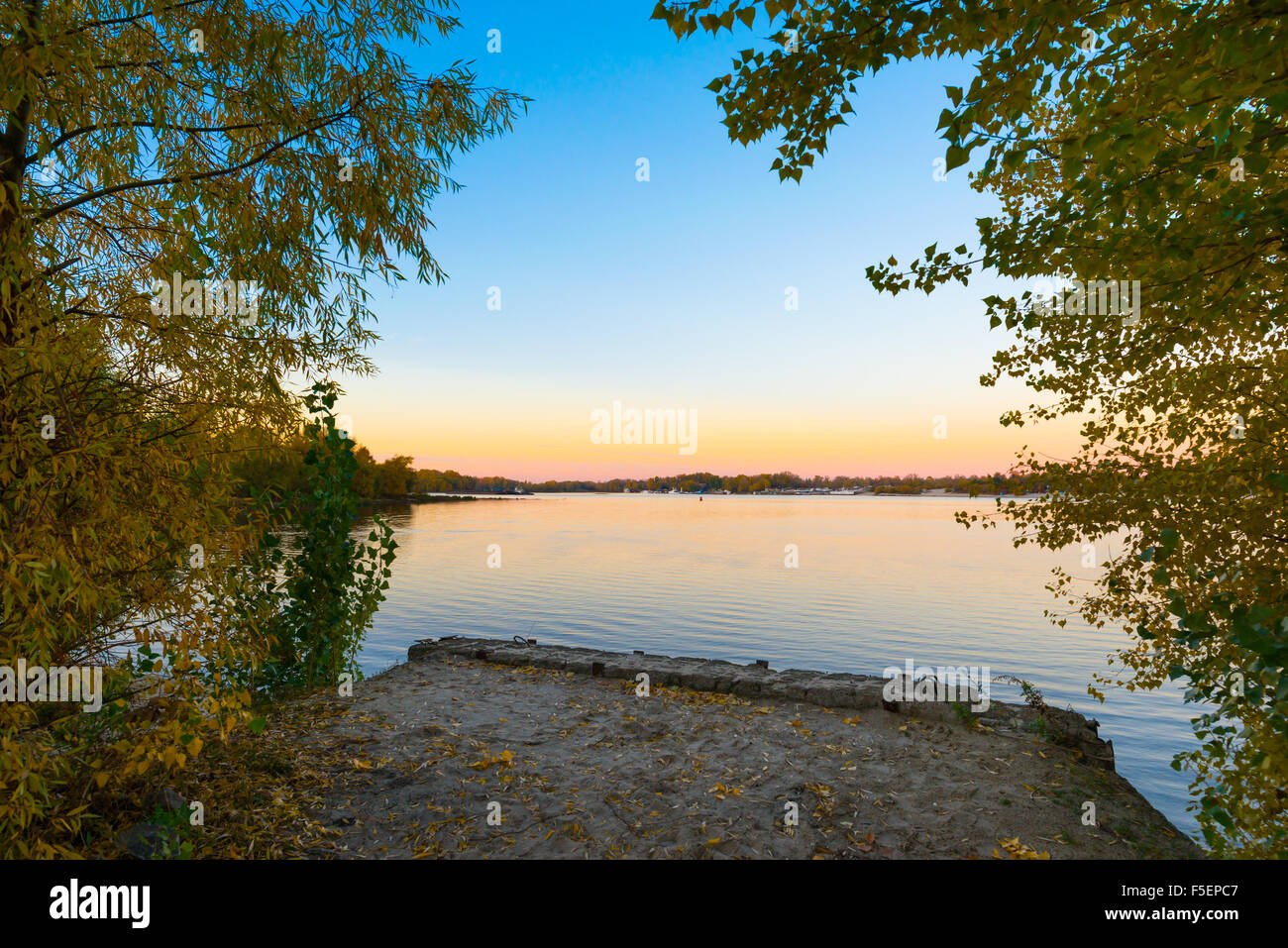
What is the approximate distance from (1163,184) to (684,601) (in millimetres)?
19475

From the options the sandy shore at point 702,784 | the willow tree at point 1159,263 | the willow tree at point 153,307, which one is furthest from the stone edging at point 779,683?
the willow tree at point 153,307

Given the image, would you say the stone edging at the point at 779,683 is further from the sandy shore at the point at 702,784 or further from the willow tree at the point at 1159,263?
the willow tree at the point at 1159,263

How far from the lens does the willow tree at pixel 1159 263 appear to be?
293 centimetres

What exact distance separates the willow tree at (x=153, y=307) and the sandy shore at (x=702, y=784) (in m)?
1.80

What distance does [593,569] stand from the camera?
30016 mm

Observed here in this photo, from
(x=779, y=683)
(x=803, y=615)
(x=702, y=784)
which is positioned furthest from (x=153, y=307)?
(x=803, y=615)

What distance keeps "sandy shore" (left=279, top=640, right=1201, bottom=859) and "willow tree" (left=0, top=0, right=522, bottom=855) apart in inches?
70.9

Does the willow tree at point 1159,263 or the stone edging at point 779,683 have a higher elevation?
the willow tree at point 1159,263

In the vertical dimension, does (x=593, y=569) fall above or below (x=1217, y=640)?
below

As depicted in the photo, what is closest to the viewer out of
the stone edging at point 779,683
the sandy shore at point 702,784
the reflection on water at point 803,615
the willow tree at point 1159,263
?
the willow tree at point 1159,263

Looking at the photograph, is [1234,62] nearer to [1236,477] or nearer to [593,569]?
[1236,477]

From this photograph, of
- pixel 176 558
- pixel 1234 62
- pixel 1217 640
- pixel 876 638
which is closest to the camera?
pixel 1234 62

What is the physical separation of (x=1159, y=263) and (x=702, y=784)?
5076 mm
